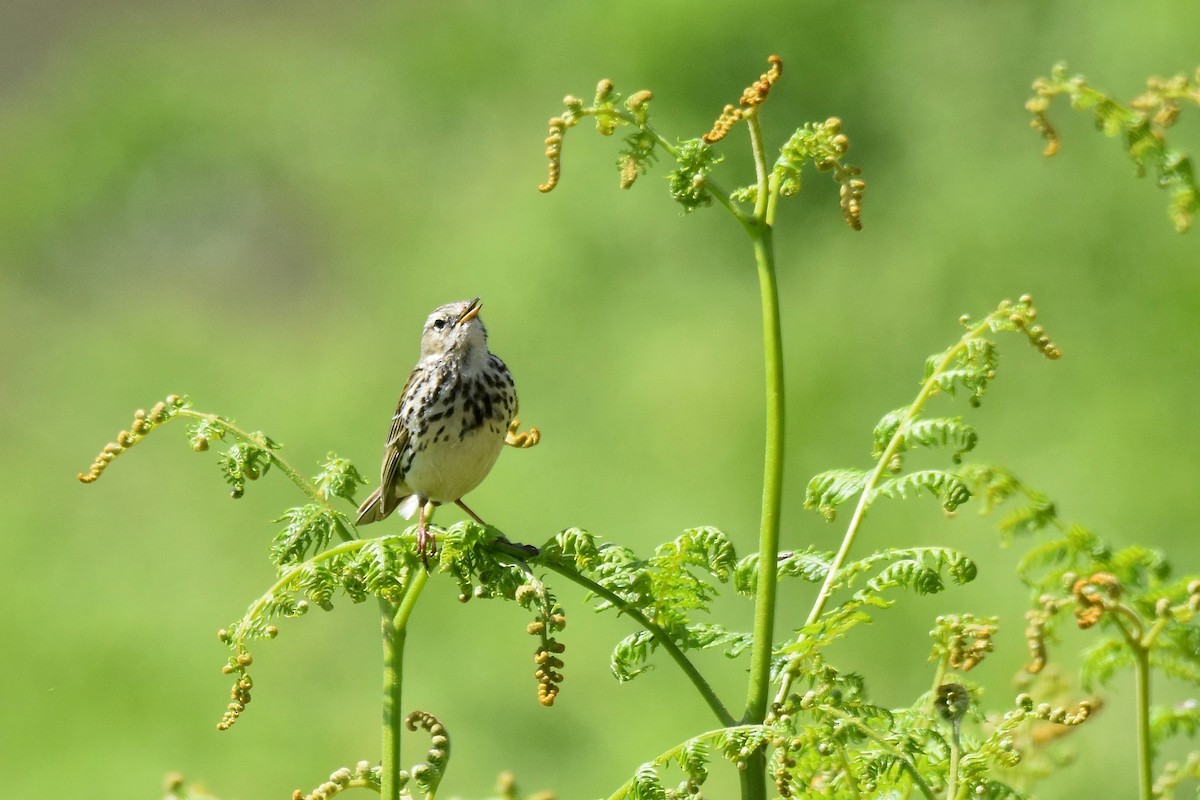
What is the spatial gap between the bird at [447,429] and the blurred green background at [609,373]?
93.7 inches

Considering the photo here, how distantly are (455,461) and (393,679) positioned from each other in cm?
144

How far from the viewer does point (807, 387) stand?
6922 mm

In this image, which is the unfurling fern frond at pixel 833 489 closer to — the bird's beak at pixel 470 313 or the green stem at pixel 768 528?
the green stem at pixel 768 528

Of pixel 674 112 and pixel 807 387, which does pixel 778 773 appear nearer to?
pixel 807 387

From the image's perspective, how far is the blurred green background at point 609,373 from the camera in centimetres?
588

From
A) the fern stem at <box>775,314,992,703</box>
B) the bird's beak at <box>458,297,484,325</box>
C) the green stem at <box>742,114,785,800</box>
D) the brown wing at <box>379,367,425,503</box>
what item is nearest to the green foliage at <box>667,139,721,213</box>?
the green stem at <box>742,114,785,800</box>

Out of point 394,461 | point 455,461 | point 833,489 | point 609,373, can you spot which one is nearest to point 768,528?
point 833,489

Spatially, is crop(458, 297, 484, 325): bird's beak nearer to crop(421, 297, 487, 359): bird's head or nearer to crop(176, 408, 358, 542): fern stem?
crop(421, 297, 487, 359): bird's head

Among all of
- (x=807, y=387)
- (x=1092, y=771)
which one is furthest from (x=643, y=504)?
(x=1092, y=771)

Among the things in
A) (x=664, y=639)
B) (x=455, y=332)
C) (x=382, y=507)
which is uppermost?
(x=455, y=332)

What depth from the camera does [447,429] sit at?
9.17ft

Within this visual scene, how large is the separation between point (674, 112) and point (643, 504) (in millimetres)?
1857

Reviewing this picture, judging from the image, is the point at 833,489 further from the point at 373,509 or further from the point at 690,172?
the point at 373,509

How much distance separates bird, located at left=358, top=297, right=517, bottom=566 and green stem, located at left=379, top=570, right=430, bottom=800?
1278 mm
